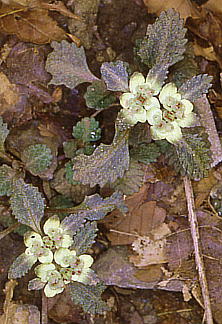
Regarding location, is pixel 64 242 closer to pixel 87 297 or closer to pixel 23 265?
pixel 23 265

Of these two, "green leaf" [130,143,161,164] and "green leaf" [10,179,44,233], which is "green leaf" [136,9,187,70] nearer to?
"green leaf" [130,143,161,164]

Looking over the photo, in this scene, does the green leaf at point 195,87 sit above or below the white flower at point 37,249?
above

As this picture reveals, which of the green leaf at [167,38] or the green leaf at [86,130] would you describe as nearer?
the green leaf at [167,38]

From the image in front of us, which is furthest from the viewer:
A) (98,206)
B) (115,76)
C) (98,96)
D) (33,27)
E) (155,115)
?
(33,27)

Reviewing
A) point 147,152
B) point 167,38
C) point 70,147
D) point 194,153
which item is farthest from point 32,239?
point 167,38

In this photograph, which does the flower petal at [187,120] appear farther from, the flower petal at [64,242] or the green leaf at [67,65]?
the flower petal at [64,242]

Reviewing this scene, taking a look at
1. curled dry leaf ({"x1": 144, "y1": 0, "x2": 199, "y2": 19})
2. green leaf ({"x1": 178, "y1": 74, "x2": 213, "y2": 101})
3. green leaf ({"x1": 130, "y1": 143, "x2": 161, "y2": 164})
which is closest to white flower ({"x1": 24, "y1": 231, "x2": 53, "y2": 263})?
green leaf ({"x1": 130, "y1": 143, "x2": 161, "y2": 164})

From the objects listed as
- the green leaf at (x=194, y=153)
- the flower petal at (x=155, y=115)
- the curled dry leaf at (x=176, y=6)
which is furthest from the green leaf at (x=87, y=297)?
the curled dry leaf at (x=176, y=6)
